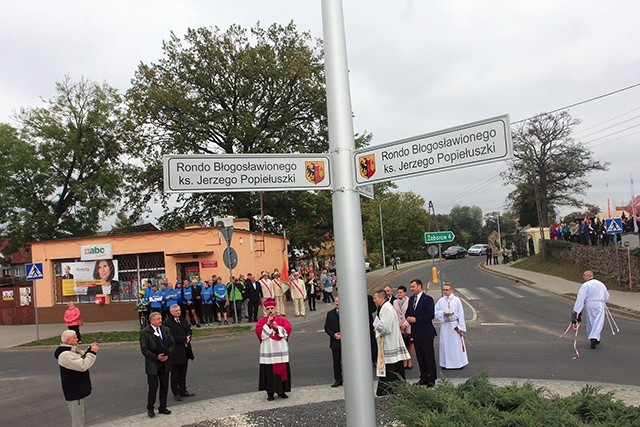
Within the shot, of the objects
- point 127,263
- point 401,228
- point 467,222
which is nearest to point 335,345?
point 127,263

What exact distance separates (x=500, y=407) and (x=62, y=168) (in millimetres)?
38590

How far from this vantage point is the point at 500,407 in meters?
5.29

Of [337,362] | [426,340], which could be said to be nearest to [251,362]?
[337,362]

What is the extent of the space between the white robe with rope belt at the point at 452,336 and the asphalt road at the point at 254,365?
0.22m

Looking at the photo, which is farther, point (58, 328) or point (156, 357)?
point (58, 328)

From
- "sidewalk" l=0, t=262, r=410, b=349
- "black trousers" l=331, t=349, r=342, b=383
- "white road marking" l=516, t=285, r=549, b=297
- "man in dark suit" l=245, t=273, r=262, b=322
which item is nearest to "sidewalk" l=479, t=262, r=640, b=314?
"white road marking" l=516, t=285, r=549, b=297

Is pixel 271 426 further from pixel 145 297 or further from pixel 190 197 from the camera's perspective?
pixel 190 197

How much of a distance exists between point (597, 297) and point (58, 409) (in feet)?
35.4

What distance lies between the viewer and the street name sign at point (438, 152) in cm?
359

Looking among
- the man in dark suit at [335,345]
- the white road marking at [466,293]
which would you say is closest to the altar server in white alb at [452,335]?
the man in dark suit at [335,345]

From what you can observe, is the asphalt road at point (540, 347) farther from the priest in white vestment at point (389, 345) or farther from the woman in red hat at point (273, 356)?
the woman in red hat at point (273, 356)

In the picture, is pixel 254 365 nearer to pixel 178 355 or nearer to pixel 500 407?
pixel 178 355

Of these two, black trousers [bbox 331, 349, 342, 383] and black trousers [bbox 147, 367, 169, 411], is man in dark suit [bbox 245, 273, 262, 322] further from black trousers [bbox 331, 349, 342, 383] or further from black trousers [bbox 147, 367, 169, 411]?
black trousers [bbox 147, 367, 169, 411]

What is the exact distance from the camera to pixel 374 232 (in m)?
66.2
